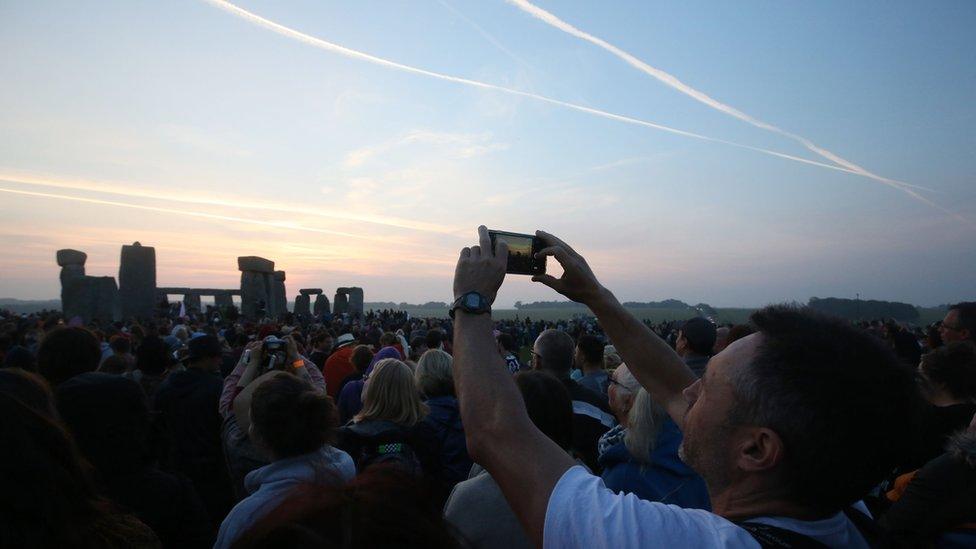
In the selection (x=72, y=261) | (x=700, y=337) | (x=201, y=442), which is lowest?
(x=201, y=442)

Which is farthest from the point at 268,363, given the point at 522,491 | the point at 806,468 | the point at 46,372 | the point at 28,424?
the point at 806,468

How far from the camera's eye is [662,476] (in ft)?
8.23

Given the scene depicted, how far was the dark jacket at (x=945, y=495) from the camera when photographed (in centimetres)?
272

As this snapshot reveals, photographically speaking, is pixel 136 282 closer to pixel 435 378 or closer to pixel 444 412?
pixel 435 378

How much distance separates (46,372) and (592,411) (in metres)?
3.90

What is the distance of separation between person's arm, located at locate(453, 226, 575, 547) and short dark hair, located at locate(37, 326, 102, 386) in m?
3.93

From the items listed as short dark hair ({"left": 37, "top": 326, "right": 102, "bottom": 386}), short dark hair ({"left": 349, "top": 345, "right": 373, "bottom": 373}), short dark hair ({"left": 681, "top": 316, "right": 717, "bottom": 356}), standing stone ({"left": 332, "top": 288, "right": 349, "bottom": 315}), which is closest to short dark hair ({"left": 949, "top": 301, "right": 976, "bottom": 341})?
short dark hair ({"left": 681, "top": 316, "right": 717, "bottom": 356})

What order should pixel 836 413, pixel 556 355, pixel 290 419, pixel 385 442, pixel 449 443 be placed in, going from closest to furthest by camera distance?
pixel 836 413 → pixel 290 419 → pixel 385 442 → pixel 449 443 → pixel 556 355

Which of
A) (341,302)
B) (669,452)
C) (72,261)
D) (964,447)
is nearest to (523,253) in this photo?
(669,452)

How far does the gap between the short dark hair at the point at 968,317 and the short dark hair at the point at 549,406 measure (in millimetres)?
4516

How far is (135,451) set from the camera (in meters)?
2.54

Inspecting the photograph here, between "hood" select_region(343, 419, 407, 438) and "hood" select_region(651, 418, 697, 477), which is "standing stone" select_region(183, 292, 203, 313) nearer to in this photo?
"hood" select_region(343, 419, 407, 438)

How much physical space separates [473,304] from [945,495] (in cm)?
267

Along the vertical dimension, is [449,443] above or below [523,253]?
below
